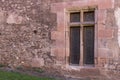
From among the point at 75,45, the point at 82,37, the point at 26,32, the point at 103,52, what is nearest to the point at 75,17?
the point at 82,37

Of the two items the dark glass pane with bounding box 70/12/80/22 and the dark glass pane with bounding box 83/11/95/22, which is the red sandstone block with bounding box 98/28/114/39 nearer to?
the dark glass pane with bounding box 83/11/95/22

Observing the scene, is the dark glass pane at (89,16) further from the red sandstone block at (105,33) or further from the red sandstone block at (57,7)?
the red sandstone block at (57,7)

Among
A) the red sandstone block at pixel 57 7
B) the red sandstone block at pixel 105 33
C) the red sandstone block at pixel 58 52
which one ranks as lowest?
the red sandstone block at pixel 58 52

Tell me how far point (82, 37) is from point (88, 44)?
0.85 ft

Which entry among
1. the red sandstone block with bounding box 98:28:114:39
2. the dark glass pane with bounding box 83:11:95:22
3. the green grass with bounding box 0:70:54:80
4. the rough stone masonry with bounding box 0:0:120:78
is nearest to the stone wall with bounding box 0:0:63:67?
the rough stone masonry with bounding box 0:0:120:78

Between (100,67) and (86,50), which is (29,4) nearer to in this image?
(86,50)

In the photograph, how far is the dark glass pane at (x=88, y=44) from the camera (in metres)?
7.75

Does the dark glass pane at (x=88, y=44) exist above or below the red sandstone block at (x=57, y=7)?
below

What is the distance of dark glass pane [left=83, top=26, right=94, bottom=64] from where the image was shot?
775 centimetres

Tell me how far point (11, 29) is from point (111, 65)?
355 centimetres

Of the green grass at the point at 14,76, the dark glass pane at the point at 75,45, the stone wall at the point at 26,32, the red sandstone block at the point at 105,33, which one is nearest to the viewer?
the red sandstone block at the point at 105,33

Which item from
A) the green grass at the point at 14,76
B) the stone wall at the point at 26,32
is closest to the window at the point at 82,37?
the stone wall at the point at 26,32

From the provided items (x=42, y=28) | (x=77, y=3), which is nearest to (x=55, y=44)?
(x=42, y=28)

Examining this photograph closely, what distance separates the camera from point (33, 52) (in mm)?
8648
